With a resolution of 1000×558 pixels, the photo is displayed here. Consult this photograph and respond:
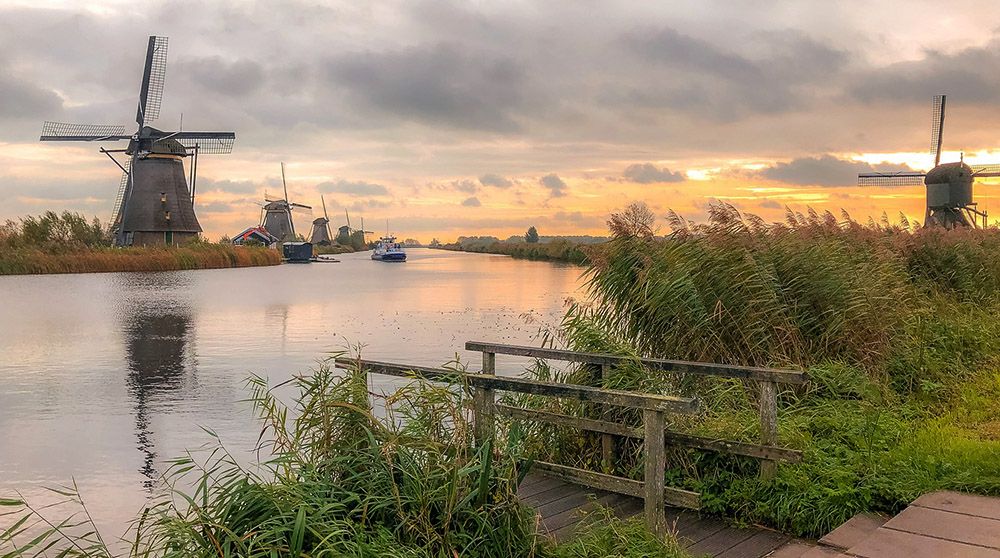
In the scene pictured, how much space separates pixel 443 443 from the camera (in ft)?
15.7

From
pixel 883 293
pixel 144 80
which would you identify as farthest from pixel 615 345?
pixel 144 80

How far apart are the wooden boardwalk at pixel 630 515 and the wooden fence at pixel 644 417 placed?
103 mm

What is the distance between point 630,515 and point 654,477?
667 mm

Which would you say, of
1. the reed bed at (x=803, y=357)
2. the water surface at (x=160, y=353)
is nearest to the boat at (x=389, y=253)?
the water surface at (x=160, y=353)

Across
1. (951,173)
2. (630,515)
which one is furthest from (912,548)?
(951,173)

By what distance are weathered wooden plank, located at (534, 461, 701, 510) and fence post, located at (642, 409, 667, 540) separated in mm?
313

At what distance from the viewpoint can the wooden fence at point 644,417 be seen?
470cm

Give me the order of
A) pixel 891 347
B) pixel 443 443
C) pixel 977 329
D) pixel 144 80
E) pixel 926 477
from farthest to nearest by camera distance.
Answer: pixel 144 80 < pixel 977 329 < pixel 891 347 < pixel 926 477 < pixel 443 443

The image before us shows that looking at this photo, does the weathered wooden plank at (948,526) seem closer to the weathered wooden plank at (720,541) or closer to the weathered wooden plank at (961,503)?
the weathered wooden plank at (961,503)

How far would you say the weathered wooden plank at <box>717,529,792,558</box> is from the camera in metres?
4.61

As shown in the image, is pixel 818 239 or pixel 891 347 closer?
pixel 891 347

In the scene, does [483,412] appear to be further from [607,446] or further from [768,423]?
[768,423]

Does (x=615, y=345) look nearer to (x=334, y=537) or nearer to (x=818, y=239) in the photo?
(x=334, y=537)

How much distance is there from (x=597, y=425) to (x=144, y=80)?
6797 cm
